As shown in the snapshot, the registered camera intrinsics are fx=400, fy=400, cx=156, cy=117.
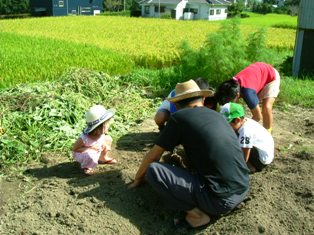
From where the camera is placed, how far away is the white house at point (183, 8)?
48.9 metres

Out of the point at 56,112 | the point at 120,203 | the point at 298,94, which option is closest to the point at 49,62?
the point at 56,112

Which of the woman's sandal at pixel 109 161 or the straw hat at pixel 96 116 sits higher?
the straw hat at pixel 96 116

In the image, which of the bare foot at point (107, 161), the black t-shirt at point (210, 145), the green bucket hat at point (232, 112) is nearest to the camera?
the black t-shirt at point (210, 145)

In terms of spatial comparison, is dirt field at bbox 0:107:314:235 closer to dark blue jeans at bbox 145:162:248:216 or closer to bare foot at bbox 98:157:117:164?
bare foot at bbox 98:157:117:164

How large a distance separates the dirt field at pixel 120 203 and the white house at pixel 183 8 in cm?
4611

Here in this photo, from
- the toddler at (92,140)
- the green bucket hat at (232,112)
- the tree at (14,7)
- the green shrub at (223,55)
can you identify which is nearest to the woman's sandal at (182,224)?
the green bucket hat at (232,112)

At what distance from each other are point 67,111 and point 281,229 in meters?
3.41

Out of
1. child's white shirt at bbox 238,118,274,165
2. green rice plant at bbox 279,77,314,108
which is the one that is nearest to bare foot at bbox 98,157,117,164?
child's white shirt at bbox 238,118,274,165

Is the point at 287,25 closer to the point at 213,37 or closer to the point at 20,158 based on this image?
the point at 213,37

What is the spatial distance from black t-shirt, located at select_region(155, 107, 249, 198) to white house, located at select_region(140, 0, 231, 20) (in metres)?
47.0

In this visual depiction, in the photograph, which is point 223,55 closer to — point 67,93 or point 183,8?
point 67,93

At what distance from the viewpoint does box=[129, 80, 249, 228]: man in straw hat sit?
3.16 metres

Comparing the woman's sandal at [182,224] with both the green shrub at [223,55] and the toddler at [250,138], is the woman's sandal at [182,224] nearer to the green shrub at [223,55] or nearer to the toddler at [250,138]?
the toddler at [250,138]

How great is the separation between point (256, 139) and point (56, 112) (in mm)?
2843
